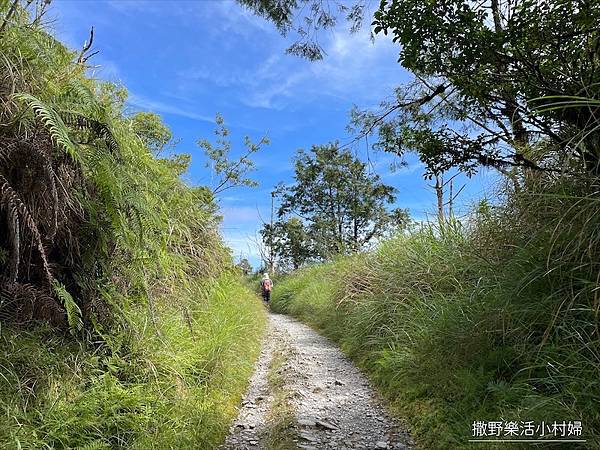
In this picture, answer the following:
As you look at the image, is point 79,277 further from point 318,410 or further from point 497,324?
point 497,324

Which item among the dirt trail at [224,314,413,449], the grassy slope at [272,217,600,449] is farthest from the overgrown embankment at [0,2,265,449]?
the grassy slope at [272,217,600,449]

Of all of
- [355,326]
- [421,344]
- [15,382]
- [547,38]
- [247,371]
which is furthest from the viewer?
[355,326]

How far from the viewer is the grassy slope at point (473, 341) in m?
2.36

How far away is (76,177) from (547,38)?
3.34m

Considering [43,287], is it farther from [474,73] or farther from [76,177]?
[474,73]

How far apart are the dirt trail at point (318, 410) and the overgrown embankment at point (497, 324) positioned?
0.20 m

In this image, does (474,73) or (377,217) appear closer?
(474,73)

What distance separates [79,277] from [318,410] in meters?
2.30

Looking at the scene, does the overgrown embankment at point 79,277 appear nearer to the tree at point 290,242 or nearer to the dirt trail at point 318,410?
the dirt trail at point 318,410

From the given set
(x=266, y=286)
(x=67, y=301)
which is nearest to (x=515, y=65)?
(x=67, y=301)

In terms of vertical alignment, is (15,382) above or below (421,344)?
below

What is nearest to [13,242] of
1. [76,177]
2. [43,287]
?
[43,287]

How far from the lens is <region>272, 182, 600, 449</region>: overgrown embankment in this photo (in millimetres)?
2381

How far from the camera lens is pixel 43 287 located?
261 centimetres
